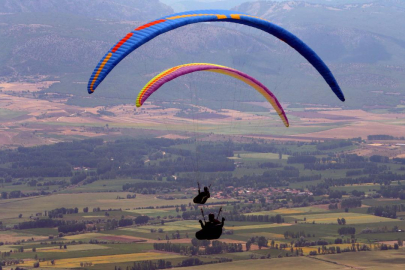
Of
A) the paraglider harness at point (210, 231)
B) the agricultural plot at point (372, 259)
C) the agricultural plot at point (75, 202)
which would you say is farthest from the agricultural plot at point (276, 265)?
the agricultural plot at point (75, 202)

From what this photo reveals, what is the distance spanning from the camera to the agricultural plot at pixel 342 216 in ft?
414

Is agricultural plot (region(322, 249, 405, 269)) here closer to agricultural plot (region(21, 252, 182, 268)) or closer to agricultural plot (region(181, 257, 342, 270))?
agricultural plot (region(181, 257, 342, 270))

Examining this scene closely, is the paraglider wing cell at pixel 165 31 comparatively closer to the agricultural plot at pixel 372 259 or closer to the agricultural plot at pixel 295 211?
the agricultural plot at pixel 372 259

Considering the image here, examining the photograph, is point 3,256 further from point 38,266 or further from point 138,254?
point 138,254

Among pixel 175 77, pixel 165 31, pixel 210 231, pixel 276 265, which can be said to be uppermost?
pixel 165 31

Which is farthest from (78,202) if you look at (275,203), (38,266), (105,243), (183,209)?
(38,266)

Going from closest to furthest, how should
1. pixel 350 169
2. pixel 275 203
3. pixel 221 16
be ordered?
1. pixel 221 16
2. pixel 275 203
3. pixel 350 169

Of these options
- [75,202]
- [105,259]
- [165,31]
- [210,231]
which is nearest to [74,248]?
[105,259]

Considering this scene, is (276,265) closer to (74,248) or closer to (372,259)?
(372,259)

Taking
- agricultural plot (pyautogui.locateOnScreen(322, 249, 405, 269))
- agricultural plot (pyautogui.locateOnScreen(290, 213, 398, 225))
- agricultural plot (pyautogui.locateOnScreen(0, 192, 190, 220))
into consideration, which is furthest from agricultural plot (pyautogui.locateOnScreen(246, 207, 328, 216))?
agricultural plot (pyautogui.locateOnScreen(322, 249, 405, 269))

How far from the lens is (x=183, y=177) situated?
186 meters

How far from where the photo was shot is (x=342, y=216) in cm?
13175

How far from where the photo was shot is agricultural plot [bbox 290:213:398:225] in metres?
126

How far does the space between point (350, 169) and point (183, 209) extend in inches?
2657
